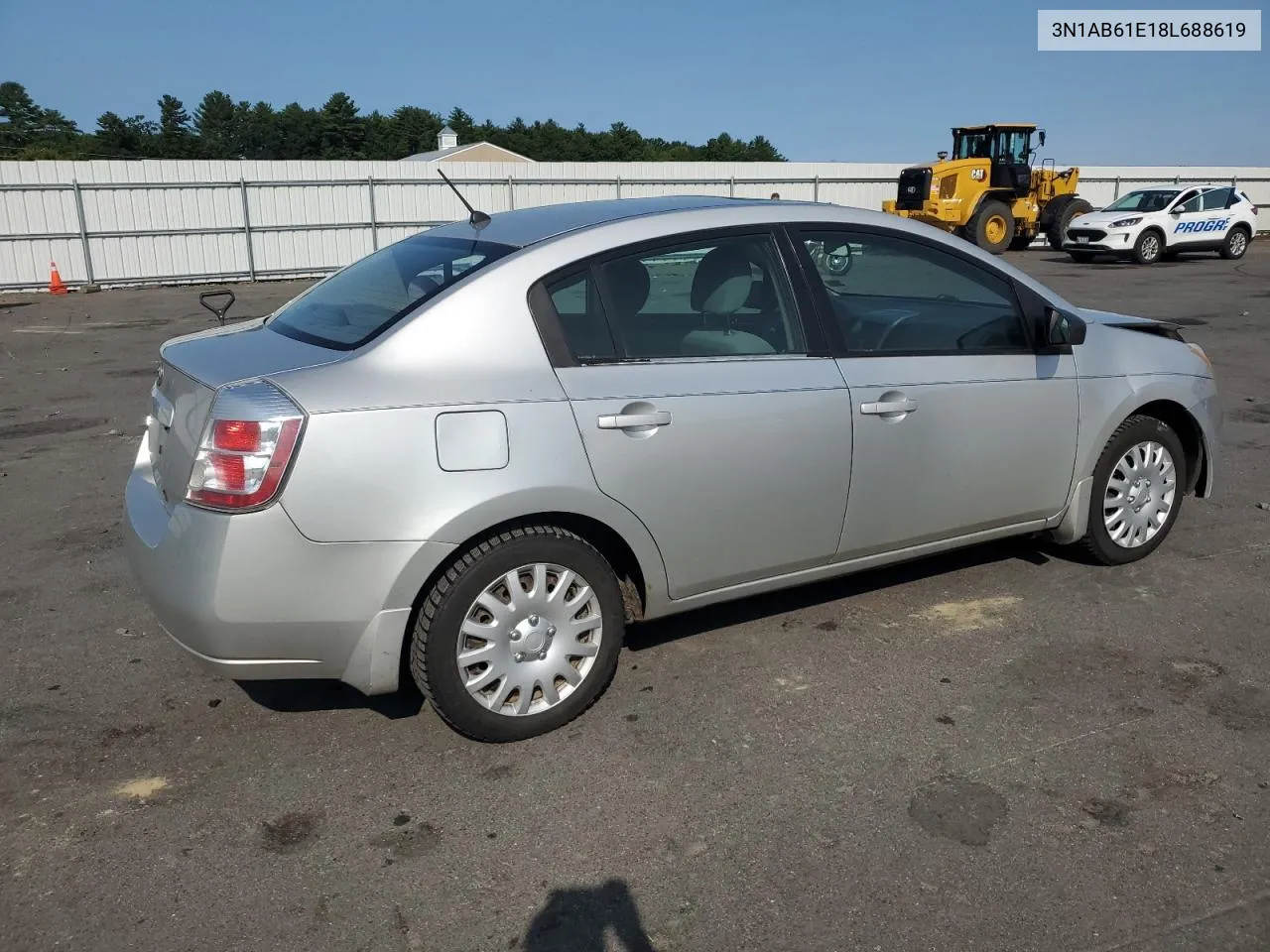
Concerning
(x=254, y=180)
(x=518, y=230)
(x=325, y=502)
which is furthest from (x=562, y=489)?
(x=254, y=180)

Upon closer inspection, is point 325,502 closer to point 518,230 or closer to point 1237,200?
point 518,230

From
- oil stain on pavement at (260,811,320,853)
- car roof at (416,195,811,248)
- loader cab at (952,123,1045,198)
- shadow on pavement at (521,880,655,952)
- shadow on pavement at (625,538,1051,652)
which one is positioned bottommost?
shadow on pavement at (521,880,655,952)

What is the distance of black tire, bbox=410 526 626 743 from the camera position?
124 inches

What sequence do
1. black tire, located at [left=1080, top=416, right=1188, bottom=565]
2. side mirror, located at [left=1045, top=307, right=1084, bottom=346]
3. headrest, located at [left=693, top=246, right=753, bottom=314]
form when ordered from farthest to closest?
black tire, located at [left=1080, top=416, right=1188, bottom=565] → side mirror, located at [left=1045, top=307, right=1084, bottom=346] → headrest, located at [left=693, top=246, right=753, bottom=314]

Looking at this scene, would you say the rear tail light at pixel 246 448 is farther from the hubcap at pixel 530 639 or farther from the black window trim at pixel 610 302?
the black window trim at pixel 610 302

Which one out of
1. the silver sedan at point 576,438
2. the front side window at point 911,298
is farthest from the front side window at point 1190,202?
the front side window at point 911,298

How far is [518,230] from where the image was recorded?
145 inches

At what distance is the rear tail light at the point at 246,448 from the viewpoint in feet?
9.56

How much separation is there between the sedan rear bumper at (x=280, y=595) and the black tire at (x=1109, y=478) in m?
3.03

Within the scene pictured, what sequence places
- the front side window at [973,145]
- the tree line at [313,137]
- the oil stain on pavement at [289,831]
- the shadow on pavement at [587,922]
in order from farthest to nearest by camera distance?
1. the tree line at [313,137]
2. the front side window at [973,145]
3. the oil stain on pavement at [289,831]
4. the shadow on pavement at [587,922]

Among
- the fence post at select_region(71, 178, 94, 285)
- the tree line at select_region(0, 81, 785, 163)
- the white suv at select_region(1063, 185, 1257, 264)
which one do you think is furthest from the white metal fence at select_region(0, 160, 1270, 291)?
the tree line at select_region(0, 81, 785, 163)

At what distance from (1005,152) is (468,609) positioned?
83.5 feet

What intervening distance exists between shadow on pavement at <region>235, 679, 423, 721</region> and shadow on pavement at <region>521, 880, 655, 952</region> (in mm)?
1156

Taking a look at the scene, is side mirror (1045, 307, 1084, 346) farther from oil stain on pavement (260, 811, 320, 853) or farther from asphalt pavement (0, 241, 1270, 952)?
oil stain on pavement (260, 811, 320, 853)
